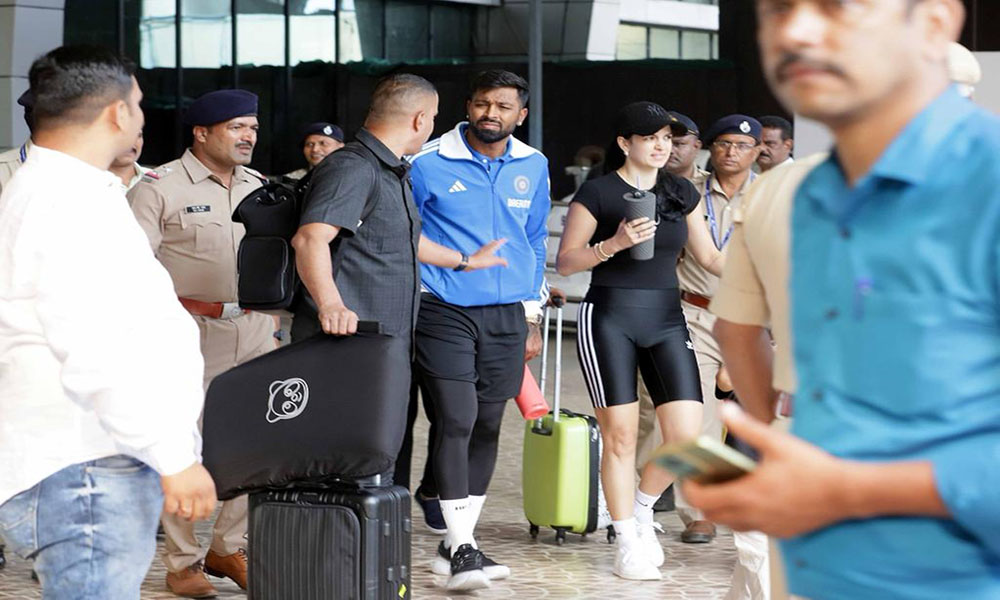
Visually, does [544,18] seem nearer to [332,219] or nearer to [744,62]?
[744,62]

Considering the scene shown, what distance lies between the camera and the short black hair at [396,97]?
199 inches

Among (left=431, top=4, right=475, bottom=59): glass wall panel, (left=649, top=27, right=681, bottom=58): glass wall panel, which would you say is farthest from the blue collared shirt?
(left=649, top=27, right=681, bottom=58): glass wall panel

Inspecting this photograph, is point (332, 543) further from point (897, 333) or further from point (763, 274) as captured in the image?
point (897, 333)

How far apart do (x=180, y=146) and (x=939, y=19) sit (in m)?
22.0

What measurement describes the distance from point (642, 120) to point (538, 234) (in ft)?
2.05

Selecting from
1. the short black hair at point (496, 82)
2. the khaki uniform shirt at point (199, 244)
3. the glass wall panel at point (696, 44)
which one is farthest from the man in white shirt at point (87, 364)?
the glass wall panel at point (696, 44)

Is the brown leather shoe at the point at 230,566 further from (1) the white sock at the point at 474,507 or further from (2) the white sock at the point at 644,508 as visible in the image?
(2) the white sock at the point at 644,508

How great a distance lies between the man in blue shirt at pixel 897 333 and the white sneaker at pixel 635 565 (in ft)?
13.3

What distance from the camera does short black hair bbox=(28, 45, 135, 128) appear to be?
108 inches

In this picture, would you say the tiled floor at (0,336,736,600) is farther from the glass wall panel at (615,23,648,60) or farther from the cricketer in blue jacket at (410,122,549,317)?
the glass wall panel at (615,23,648,60)

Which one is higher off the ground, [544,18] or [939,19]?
[544,18]

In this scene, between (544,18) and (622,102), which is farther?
(544,18)

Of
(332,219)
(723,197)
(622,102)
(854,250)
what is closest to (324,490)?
(332,219)

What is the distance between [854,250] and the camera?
156cm
